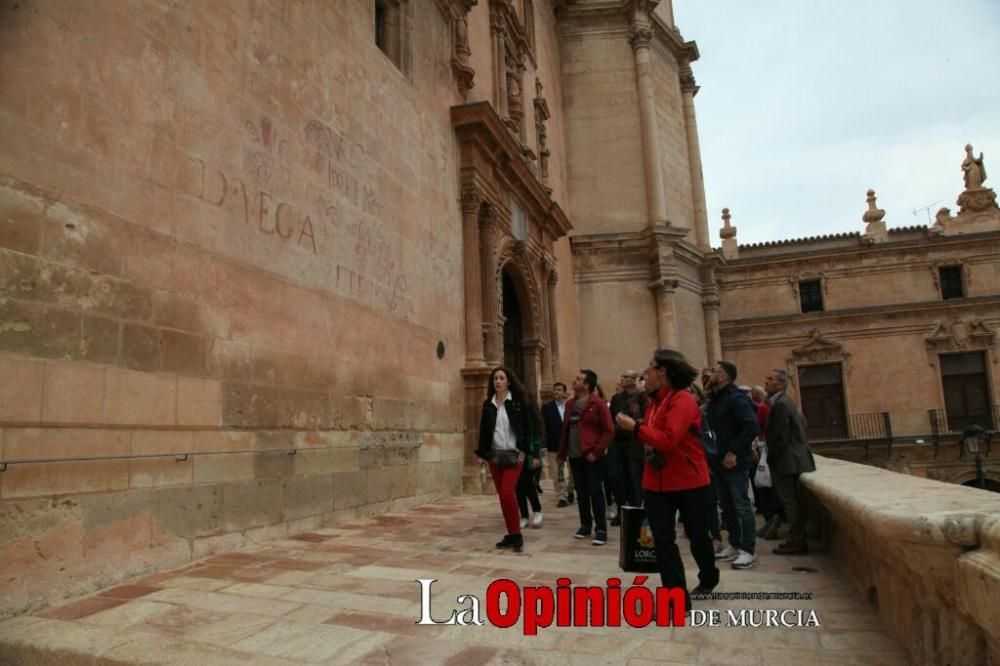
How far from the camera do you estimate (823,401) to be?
27.6m

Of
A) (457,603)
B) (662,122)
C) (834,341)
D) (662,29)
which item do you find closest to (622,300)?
(662,122)

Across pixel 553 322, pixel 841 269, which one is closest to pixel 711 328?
pixel 553 322

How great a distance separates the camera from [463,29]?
1201 cm

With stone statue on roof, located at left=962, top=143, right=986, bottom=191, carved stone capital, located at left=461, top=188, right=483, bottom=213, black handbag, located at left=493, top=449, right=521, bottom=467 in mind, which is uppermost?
stone statue on roof, located at left=962, top=143, right=986, bottom=191

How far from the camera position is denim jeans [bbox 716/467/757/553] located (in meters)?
5.09

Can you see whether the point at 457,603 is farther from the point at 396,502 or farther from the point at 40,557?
the point at 396,502

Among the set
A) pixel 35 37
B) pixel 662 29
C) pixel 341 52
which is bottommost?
pixel 35 37

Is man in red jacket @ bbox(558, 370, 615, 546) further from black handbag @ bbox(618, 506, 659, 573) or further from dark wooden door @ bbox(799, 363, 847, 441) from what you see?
dark wooden door @ bbox(799, 363, 847, 441)

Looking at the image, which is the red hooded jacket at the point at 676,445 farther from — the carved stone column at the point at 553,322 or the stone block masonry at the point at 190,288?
the carved stone column at the point at 553,322

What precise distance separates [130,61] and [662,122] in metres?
19.7

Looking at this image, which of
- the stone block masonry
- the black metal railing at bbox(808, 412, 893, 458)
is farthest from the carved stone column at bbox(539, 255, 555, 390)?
the black metal railing at bbox(808, 412, 893, 458)

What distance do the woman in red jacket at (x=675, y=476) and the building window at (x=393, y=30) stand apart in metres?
7.51

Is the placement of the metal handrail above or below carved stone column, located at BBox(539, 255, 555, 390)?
below

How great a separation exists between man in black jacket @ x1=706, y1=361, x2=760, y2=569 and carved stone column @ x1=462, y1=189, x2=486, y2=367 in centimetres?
578
